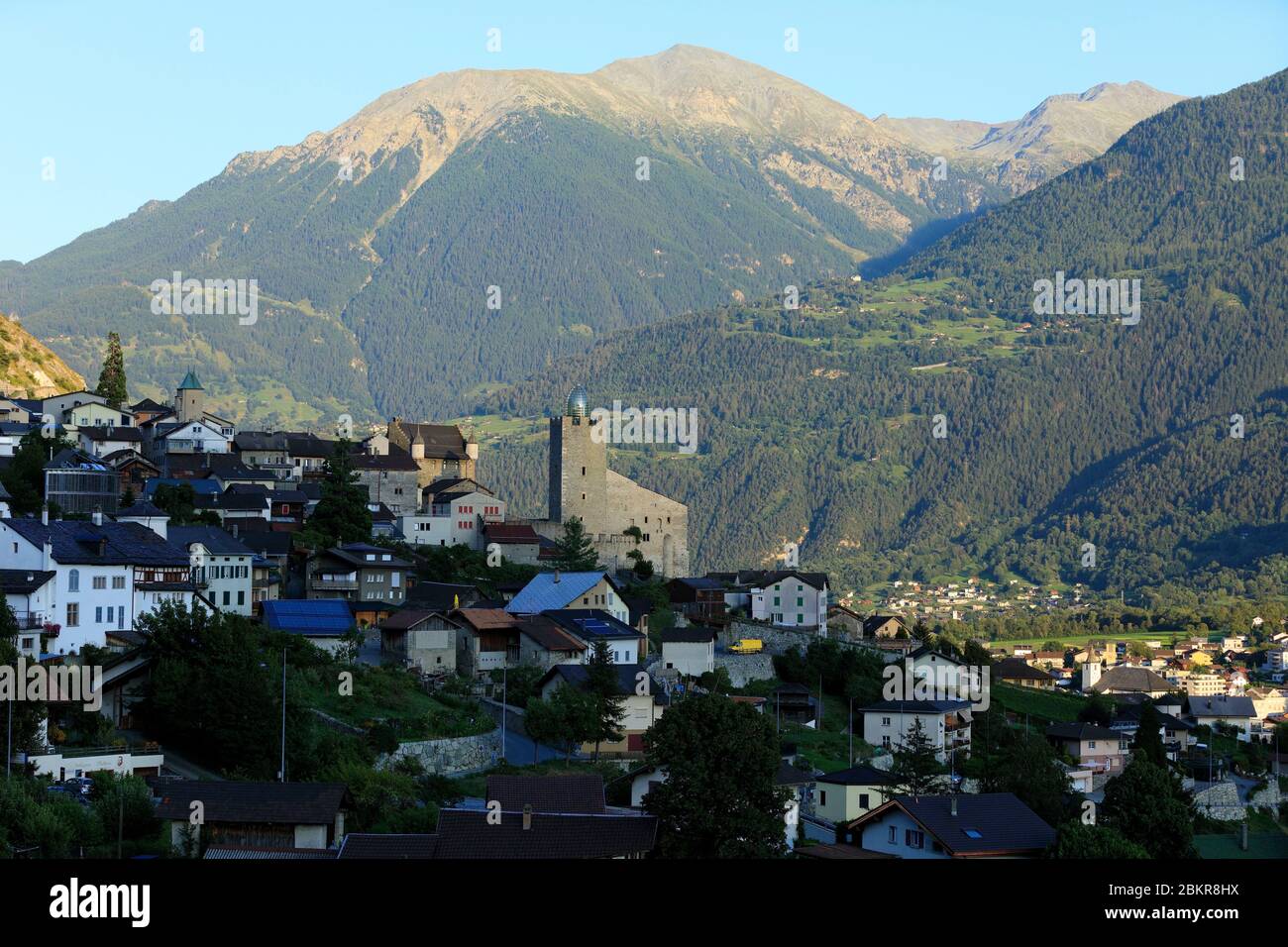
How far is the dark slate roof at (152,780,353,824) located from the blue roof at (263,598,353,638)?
24.4 metres

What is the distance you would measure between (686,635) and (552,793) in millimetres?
36746

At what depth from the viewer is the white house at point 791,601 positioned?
330 feet

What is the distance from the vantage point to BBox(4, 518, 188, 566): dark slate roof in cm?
5806

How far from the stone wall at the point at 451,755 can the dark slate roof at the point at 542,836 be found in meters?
14.4

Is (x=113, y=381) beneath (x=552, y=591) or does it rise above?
above

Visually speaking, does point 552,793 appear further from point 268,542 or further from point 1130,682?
point 1130,682

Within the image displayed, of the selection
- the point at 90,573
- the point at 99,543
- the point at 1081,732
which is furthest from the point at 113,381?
the point at 1081,732

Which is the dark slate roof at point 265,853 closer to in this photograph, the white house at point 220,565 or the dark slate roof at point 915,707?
the white house at point 220,565

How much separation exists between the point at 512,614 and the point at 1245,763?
Answer: 54.4 meters

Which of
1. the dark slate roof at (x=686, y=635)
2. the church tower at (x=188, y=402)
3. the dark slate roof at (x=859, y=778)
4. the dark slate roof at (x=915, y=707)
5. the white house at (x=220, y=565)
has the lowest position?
the dark slate roof at (x=915, y=707)

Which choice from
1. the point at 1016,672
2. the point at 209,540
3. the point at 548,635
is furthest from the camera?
the point at 1016,672

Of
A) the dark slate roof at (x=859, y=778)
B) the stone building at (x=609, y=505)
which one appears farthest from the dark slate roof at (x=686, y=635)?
the stone building at (x=609, y=505)

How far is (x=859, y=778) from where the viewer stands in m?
58.4
